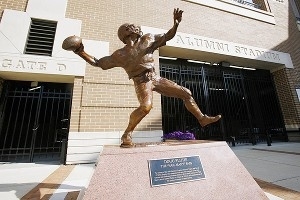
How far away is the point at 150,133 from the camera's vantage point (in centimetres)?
553

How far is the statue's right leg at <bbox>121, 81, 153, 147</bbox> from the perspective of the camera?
2318 mm

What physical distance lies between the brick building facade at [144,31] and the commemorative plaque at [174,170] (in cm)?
341

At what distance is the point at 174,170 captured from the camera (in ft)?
6.33

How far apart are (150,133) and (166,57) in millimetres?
3427

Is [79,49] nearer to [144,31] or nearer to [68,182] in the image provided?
[68,182]

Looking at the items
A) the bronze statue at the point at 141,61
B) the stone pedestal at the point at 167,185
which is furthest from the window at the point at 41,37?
the stone pedestal at the point at 167,185

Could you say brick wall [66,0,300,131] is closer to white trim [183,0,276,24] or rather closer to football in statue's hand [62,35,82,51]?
white trim [183,0,276,24]

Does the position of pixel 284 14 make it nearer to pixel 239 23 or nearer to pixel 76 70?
pixel 239 23

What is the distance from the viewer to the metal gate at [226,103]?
7.14m

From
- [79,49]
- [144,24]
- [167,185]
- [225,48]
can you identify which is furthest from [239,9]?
[167,185]

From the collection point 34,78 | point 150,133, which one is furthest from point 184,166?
point 34,78

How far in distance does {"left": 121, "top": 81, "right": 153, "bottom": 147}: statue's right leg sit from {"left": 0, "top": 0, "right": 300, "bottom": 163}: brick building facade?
9.69 feet

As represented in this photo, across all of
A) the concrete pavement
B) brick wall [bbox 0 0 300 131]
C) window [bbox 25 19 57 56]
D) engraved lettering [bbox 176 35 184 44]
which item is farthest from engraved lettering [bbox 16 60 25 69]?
engraved lettering [bbox 176 35 184 44]

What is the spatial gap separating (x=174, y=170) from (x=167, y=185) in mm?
170
